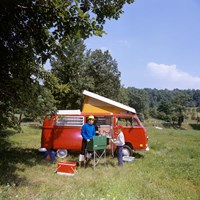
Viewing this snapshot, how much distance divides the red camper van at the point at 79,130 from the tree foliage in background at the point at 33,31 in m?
4.84

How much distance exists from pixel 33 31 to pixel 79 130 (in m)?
7.16

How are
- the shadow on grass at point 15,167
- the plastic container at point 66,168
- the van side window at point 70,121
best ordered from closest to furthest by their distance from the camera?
the shadow on grass at point 15,167 → the plastic container at point 66,168 → the van side window at point 70,121

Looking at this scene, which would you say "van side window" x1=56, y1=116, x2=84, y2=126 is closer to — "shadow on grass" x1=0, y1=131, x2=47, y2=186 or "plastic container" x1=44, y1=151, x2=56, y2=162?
"plastic container" x1=44, y1=151, x2=56, y2=162

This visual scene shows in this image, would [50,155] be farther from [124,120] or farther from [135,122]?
[135,122]

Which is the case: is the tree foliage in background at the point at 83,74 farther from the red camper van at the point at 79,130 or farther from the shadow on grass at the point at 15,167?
the shadow on grass at the point at 15,167

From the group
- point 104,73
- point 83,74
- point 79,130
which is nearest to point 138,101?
point 104,73

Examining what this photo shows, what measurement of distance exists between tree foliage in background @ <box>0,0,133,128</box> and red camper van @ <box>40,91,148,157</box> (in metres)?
4.84

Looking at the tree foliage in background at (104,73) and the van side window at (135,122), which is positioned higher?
the tree foliage in background at (104,73)

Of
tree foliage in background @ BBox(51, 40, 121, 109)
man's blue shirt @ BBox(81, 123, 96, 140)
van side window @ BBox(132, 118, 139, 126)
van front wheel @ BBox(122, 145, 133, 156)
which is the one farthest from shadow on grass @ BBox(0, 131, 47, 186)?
tree foliage in background @ BBox(51, 40, 121, 109)

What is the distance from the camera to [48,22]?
6.31m

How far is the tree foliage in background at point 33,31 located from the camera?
6.04 meters

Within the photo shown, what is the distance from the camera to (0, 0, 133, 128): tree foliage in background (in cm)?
604

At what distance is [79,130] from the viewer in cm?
1322

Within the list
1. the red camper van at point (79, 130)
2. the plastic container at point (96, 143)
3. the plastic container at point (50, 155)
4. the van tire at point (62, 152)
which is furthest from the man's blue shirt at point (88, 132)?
the van tire at point (62, 152)
